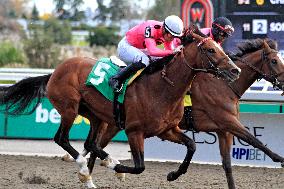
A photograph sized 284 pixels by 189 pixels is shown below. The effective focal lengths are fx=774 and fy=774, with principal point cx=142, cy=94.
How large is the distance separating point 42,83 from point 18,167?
1.12 m

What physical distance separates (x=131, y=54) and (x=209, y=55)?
3.32 ft

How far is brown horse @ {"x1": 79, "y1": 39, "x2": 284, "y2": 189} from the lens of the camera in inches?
275

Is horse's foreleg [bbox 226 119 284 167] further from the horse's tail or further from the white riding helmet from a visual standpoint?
the horse's tail

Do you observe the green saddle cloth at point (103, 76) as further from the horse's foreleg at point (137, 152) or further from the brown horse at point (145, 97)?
the horse's foreleg at point (137, 152)

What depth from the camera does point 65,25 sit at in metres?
23.6

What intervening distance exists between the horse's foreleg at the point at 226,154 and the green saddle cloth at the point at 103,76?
3.58 feet

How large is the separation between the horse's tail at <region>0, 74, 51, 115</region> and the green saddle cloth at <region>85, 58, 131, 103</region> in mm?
883

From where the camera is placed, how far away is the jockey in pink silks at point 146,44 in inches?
251

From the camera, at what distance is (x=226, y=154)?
6.84m

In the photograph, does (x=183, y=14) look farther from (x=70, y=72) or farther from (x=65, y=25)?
(x=65, y=25)

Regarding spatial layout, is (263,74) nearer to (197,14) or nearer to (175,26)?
(175,26)

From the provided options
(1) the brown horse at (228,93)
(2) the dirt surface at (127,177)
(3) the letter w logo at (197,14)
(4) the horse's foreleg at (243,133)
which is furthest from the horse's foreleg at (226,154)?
(3) the letter w logo at (197,14)

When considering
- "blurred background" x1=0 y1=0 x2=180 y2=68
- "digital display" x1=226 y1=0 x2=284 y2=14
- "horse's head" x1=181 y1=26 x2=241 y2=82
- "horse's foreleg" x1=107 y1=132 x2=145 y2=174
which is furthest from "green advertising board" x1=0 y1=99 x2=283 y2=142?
"blurred background" x1=0 y1=0 x2=180 y2=68

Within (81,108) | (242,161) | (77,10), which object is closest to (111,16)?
(77,10)
